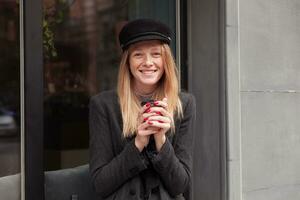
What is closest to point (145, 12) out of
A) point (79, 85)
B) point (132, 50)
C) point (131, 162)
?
point (79, 85)

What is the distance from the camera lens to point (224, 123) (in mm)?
4738

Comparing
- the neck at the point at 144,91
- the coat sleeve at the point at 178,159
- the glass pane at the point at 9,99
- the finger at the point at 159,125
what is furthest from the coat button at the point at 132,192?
the glass pane at the point at 9,99

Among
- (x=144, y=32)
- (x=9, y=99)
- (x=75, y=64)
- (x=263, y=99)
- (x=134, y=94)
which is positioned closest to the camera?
(x=144, y=32)

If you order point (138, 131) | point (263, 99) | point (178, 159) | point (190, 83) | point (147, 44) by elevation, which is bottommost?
point (178, 159)

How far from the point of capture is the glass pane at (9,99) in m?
3.72

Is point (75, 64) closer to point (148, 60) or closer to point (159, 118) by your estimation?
point (148, 60)

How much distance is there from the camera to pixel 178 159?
265 cm

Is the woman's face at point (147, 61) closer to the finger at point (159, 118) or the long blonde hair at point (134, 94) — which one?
the long blonde hair at point (134, 94)

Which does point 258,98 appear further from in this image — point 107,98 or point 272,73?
point 107,98

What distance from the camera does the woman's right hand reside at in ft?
7.97

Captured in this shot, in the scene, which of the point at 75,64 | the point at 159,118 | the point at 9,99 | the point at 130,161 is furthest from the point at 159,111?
the point at 75,64

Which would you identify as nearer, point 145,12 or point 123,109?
point 123,109

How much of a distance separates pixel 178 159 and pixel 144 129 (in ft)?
1.03

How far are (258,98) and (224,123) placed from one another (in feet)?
2.09
